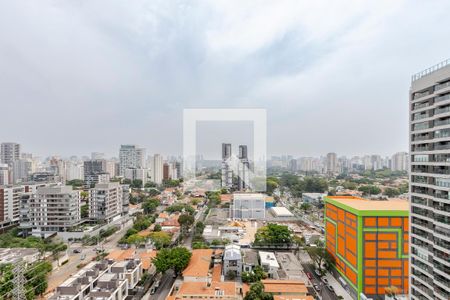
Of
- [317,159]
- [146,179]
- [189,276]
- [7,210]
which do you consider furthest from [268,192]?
[317,159]

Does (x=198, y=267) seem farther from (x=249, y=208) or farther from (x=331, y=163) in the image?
(x=331, y=163)

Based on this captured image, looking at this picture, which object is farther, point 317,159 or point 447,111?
point 317,159

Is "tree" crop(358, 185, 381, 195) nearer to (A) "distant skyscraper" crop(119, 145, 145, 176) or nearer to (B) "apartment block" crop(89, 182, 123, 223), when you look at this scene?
(B) "apartment block" crop(89, 182, 123, 223)

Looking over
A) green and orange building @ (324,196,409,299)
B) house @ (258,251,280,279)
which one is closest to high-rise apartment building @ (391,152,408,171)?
green and orange building @ (324,196,409,299)

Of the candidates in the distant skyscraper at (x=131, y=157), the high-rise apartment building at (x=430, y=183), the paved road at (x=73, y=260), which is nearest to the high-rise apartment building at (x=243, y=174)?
the paved road at (x=73, y=260)

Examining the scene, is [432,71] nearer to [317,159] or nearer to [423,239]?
[423,239]

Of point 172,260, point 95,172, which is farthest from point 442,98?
point 95,172

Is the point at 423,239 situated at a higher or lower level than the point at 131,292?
higher
